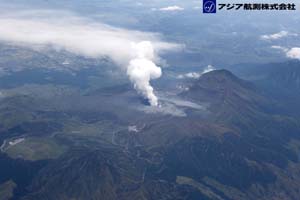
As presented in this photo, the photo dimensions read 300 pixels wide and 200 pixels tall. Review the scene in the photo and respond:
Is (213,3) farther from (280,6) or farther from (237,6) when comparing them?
(280,6)

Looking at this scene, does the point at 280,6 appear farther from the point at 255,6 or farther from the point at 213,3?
the point at 213,3

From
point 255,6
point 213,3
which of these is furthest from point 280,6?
point 213,3

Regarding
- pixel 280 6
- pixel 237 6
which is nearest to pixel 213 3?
pixel 237 6
